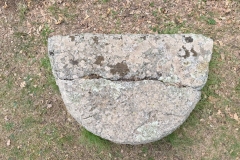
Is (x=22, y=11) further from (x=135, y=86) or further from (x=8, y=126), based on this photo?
(x=135, y=86)

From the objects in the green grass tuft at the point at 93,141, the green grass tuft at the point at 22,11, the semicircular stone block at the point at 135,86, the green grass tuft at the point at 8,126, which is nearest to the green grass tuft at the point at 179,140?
the semicircular stone block at the point at 135,86

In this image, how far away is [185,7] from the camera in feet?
14.1

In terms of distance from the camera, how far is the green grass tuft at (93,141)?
4.09 meters

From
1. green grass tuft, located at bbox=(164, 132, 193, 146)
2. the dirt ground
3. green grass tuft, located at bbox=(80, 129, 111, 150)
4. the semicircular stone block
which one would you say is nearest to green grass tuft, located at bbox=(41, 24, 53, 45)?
the dirt ground

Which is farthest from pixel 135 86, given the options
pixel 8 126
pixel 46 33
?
pixel 8 126

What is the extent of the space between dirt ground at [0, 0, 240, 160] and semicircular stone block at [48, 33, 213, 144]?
722 millimetres

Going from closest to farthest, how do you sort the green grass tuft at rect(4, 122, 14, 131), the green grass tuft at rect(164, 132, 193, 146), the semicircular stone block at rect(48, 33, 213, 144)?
1. the semicircular stone block at rect(48, 33, 213, 144)
2. the green grass tuft at rect(164, 132, 193, 146)
3. the green grass tuft at rect(4, 122, 14, 131)

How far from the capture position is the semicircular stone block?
133 inches

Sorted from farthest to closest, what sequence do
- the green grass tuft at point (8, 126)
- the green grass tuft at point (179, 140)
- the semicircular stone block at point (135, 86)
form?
the green grass tuft at point (8, 126)
the green grass tuft at point (179, 140)
the semicircular stone block at point (135, 86)

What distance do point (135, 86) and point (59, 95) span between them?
1362 mm

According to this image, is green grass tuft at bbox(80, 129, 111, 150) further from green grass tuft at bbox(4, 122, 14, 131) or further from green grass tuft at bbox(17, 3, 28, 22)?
green grass tuft at bbox(17, 3, 28, 22)

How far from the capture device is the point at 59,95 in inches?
171

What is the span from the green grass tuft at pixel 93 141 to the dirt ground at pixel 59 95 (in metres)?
0.01

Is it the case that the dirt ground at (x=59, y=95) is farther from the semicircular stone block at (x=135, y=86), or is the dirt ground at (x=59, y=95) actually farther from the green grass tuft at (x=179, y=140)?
the semicircular stone block at (x=135, y=86)
